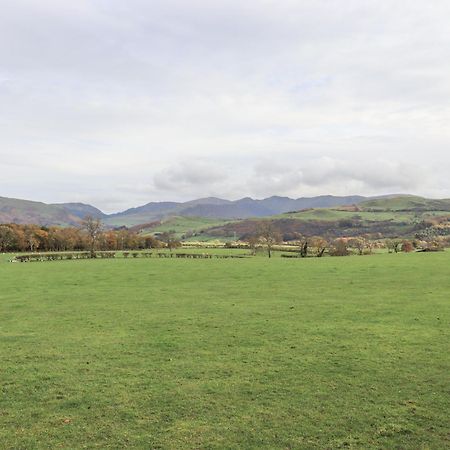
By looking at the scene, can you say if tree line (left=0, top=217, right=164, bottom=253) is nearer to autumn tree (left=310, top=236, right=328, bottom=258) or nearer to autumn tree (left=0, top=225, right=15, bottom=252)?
autumn tree (left=0, top=225, right=15, bottom=252)

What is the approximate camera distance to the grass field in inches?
448

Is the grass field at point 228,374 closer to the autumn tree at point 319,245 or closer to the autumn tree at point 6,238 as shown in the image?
→ the autumn tree at point 319,245

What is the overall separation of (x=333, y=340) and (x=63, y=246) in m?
140

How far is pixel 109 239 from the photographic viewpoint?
15625cm

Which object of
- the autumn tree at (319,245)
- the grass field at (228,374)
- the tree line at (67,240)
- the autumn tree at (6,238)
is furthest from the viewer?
the tree line at (67,240)

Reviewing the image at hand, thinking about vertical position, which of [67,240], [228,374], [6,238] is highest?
[6,238]

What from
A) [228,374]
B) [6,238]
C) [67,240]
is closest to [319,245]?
[67,240]

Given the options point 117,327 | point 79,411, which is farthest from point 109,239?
point 79,411

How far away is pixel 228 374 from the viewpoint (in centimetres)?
1555

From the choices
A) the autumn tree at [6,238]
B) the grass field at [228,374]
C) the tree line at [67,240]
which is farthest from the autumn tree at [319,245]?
the autumn tree at [6,238]

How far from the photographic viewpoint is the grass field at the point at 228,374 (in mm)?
11367

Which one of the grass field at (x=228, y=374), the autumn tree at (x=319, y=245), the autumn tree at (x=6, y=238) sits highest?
the autumn tree at (x=6, y=238)

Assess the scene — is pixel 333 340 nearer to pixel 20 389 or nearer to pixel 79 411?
pixel 79 411

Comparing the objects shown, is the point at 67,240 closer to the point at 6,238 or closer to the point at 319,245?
the point at 6,238
